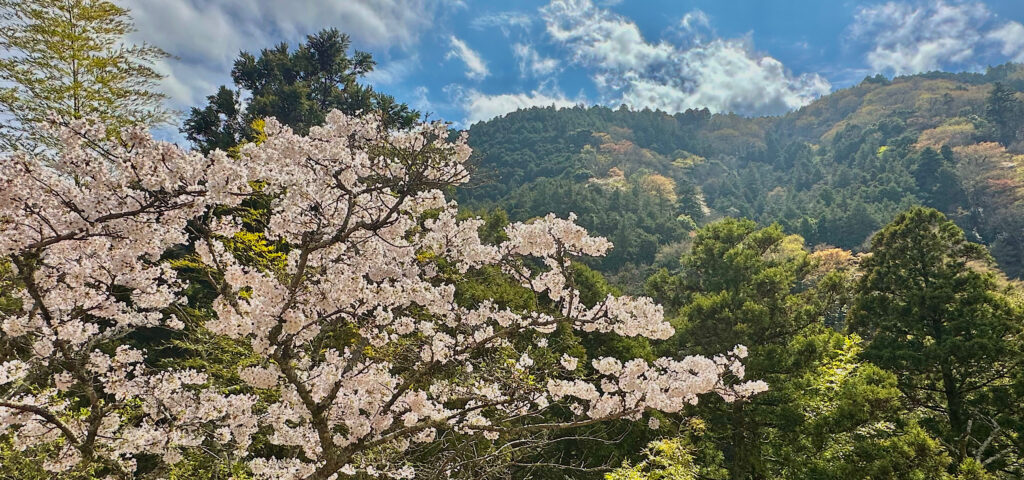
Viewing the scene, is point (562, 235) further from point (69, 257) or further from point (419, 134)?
point (69, 257)

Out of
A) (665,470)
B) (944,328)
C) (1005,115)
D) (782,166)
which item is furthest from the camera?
(782,166)

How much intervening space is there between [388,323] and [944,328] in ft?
49.2

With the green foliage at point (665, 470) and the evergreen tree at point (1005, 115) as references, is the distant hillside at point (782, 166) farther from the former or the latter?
the green foliage at point (665, 470)

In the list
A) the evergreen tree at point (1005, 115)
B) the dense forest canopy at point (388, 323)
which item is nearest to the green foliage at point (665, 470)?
the dense forest canopy at point (388, 323)

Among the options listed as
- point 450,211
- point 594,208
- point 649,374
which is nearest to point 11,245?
point 450,211

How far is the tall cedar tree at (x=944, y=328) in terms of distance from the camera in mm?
11539

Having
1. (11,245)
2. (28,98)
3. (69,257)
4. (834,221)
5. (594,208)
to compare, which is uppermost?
(594,208)

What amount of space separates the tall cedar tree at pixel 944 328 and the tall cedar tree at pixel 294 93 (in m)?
18.6

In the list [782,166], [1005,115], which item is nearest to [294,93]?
[1005,115]

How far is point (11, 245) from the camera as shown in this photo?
318cm

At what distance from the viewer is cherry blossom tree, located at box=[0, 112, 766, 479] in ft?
10.0

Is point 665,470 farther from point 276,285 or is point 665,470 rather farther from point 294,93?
point 294,93

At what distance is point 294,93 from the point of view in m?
23.0

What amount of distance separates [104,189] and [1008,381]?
56.8 feet
